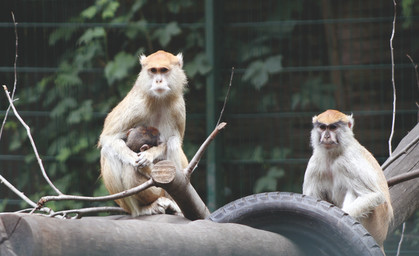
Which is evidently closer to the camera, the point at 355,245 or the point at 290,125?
the point at 355,245

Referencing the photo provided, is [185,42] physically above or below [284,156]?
above

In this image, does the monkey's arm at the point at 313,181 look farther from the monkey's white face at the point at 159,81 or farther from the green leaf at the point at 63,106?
the green leaf at the point at 63,106

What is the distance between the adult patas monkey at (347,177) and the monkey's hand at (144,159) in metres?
0.96

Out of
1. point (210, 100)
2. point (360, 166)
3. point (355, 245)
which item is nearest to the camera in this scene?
point (355, 245)

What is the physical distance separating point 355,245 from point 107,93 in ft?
12.8

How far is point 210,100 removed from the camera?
19.7 ft

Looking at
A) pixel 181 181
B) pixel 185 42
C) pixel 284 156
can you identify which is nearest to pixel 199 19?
pixel 185 42

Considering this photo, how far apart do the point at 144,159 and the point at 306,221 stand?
4.22ft

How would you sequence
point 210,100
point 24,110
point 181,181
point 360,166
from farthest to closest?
point 24,110 < point 210,100 < point 360,166 < point 181,181

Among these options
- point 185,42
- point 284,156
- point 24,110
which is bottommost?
point 284,156

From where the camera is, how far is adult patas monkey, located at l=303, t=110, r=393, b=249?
3932 mm

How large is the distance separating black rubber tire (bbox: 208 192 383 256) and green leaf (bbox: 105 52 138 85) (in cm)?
333

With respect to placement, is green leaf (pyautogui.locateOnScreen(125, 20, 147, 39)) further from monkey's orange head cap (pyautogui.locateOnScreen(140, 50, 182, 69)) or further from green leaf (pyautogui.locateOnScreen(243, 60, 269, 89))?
monkey's orange head cap (pyautogui.locateOnScreen(140, 50, 182, 69))

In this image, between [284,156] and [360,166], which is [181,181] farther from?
[284,156]
